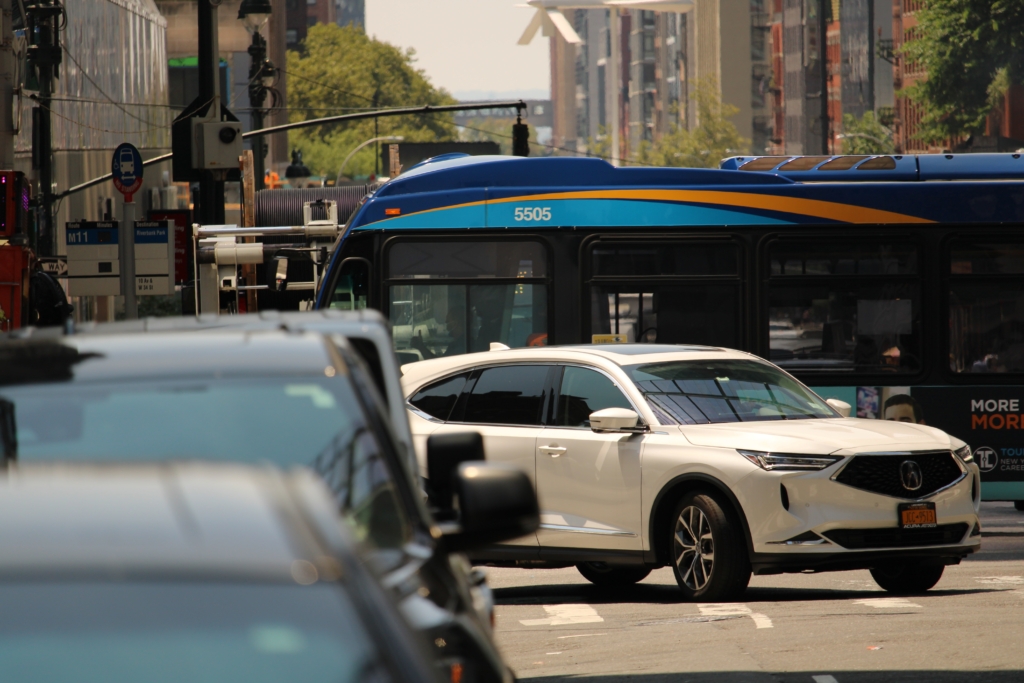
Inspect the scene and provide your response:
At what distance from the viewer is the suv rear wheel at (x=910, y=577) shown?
36.0ft

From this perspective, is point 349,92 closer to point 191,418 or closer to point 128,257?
point 128,257

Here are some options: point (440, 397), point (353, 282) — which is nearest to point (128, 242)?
point (353, 282)

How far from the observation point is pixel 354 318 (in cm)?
540

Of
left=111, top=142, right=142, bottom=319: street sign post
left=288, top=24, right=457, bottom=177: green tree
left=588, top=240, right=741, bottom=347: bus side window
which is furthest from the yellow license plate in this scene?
left=288, top=24, right=457, bottom=177: green tree

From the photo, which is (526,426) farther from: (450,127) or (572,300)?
(450,127)

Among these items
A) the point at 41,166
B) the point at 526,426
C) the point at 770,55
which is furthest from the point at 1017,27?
the point at 770,55

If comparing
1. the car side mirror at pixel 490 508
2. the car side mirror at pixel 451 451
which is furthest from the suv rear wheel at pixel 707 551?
the car side mirror at pixel 490 508

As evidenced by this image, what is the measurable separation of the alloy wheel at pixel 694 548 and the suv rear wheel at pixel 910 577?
145 cm

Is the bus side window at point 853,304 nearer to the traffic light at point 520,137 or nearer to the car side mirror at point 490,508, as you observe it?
the car side mirror at point 490,508

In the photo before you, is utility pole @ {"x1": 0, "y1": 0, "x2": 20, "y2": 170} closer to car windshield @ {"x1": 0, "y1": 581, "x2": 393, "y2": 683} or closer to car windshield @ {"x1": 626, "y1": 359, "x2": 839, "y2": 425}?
car windshield @ {"x1": 626, "y1": 359, "x2": 839, "y2": 425}

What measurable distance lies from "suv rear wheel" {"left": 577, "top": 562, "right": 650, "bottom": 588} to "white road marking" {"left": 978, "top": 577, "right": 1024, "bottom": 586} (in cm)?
242

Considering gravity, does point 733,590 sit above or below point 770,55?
below

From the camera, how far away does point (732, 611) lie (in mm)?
9766

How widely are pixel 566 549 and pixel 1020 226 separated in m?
7.10
